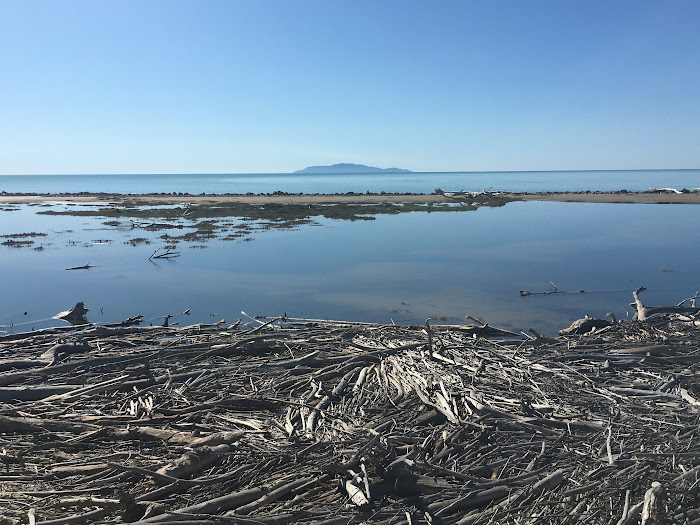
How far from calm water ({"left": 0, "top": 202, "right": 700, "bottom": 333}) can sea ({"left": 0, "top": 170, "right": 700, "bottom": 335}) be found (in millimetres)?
72

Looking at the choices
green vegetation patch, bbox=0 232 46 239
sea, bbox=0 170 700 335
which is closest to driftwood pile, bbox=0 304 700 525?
sea, bbox=0 170 700 335

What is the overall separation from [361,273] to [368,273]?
33 cm

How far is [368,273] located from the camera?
20.5 m

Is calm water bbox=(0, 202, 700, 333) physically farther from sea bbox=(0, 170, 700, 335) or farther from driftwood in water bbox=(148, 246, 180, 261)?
driftwood in water bbox=(148, 246, 180, 261)

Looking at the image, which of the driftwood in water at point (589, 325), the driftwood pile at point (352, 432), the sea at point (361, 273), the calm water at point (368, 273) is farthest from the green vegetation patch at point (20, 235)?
the driftwood in water at point (589, 325)

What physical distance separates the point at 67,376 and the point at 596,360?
9.35m

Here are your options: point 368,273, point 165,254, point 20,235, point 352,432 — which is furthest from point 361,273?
point 20,235

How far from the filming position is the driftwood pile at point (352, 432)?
4.29 m

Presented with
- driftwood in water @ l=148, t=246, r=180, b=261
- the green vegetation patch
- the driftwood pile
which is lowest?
the driftwood pile

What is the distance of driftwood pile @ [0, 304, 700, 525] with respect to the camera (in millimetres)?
Result: 4293

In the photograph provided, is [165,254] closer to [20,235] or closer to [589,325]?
[20,235]

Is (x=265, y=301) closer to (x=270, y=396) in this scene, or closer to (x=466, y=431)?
(x=270, y=396)

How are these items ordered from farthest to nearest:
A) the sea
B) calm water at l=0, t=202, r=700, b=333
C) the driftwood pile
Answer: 1. calm water at l=0, t=202, r=700, b=333
2. the sea
3. the driftwood pile

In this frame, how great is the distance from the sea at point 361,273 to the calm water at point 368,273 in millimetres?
72
